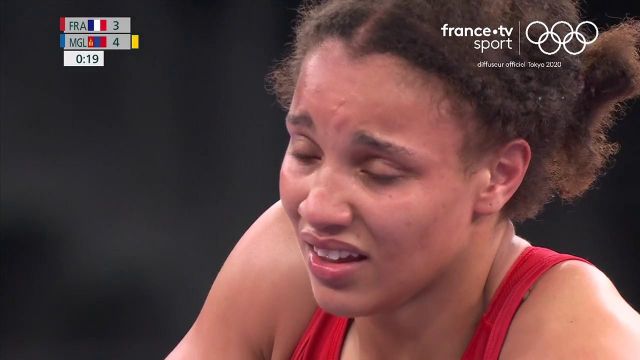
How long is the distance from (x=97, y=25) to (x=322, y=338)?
92cm

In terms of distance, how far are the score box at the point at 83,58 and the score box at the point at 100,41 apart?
0.4 inches

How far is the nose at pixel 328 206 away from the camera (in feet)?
3.07

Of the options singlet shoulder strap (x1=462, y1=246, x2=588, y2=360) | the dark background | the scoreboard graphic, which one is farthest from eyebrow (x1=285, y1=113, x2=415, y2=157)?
the scoreboard graphic

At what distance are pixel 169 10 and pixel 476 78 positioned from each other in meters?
1.02

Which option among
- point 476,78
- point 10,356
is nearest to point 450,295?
point 476,78

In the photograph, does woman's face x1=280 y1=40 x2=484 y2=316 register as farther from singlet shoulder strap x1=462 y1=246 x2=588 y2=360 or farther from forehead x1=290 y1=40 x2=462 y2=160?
singlet shoulder strap x1=462 y1=246 x2=588 y2=360

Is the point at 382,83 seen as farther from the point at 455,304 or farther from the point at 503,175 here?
the point at 455,304

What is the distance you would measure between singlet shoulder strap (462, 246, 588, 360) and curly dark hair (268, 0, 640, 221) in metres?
0.07

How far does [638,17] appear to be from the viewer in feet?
5.85

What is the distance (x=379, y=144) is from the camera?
3.03 feet

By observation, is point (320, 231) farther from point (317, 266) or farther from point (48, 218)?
point (48, 218)

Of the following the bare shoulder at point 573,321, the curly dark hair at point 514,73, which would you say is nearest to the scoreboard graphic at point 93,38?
the curly dark hair at point 514,73

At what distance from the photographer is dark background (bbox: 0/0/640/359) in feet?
6.05

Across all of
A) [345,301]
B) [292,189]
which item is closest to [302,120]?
[292,189]
